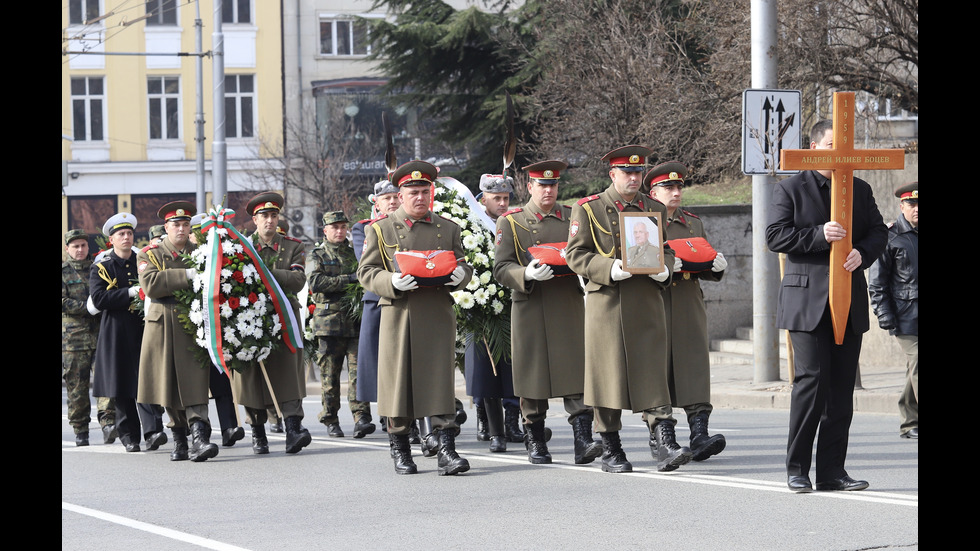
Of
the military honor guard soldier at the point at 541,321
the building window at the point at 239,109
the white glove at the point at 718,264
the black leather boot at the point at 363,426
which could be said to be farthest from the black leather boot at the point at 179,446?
the building window at the point at 239,109

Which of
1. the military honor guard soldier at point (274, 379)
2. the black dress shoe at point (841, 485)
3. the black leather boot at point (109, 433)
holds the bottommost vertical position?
the black leather boot at point (109, 433)

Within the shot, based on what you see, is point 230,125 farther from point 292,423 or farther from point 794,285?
point 794,285

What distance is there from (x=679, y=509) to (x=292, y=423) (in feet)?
14.8

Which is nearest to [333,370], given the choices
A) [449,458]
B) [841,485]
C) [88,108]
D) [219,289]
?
[219,289]

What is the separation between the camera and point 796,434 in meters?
7.88

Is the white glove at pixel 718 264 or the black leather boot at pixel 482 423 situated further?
the black leather boot at pixel 482 423

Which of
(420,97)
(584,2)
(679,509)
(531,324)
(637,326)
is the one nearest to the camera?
(679,509)

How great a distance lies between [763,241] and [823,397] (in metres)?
7.29

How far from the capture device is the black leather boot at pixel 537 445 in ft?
32.3

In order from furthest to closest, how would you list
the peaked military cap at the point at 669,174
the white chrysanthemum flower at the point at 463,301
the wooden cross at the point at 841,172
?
1. the white chrysanthemum flower at the point at 463,301
2. the peaked military cap at the point at 669,174
3. the wooden cross at the point at 841,172

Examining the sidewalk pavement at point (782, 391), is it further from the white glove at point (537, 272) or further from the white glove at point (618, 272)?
the white glove at point (618, 272)

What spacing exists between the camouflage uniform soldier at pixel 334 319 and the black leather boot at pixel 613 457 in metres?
3.50
